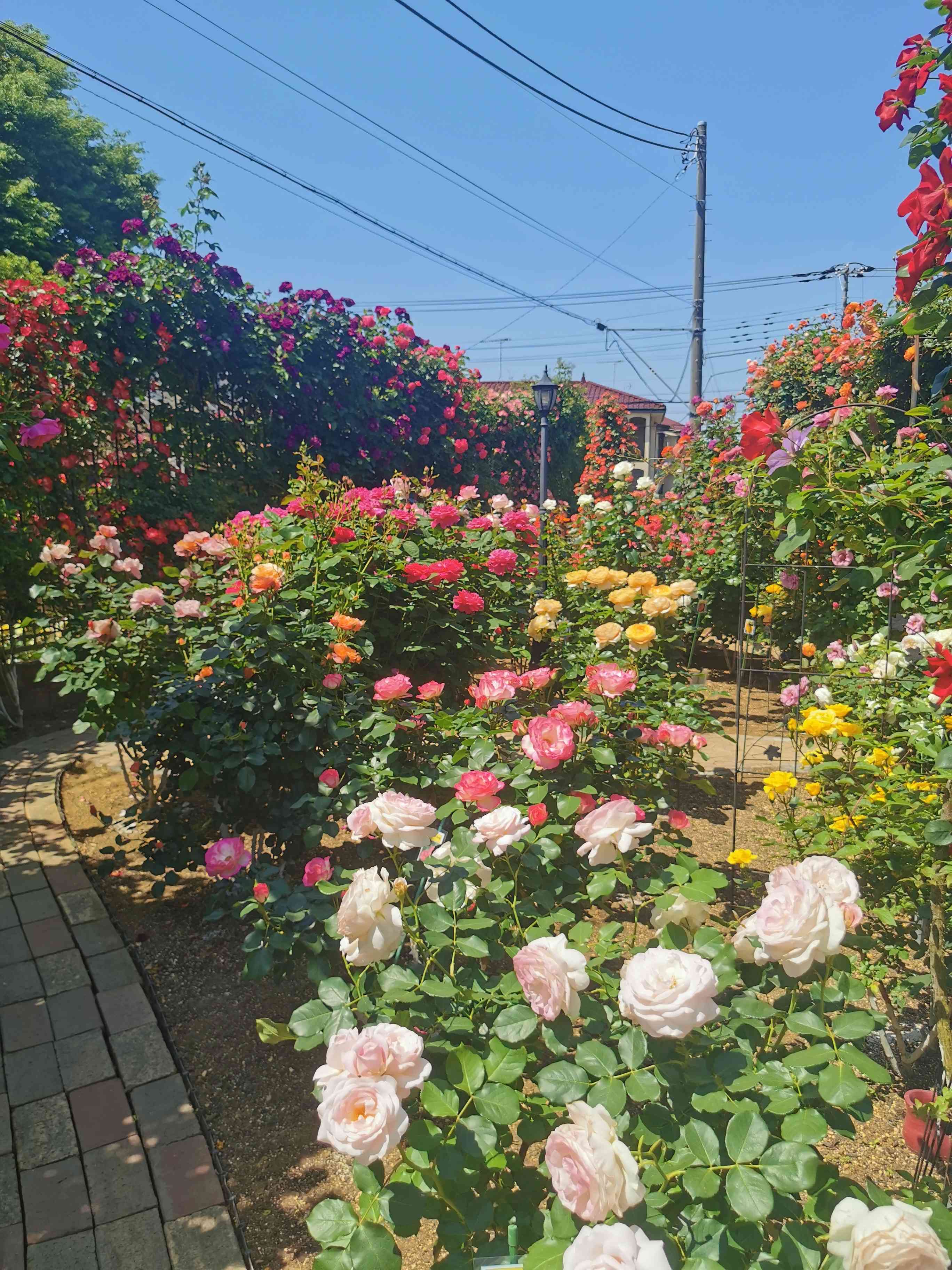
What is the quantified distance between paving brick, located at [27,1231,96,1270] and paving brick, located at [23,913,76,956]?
3.47ft

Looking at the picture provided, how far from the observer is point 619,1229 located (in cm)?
77

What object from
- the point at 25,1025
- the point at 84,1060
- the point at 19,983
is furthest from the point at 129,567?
the point at 84,1060

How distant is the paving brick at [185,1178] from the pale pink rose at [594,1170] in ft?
3.62

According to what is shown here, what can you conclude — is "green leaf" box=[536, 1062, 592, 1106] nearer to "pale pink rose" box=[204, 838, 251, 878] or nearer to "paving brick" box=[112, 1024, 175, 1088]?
"pale pink rose" box=[204, 838, 251, 878]

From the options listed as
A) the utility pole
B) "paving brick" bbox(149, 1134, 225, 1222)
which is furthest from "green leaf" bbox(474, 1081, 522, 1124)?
the utility pole

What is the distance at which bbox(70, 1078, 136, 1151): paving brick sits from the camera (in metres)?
1.77

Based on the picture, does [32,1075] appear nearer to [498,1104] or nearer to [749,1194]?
[498,1104]

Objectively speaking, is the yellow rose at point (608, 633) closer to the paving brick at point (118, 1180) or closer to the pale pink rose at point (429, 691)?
the pale pink rose at point (429, 691)

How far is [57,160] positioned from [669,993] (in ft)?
71.2

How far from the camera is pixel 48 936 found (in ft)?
8.29

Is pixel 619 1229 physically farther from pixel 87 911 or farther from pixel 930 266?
pixel 87 911

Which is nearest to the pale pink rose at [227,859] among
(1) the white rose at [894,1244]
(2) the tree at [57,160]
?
(1) the white rose at [894,1244]

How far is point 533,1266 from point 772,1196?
0.90 ft

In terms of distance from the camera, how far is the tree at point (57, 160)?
16.2m
